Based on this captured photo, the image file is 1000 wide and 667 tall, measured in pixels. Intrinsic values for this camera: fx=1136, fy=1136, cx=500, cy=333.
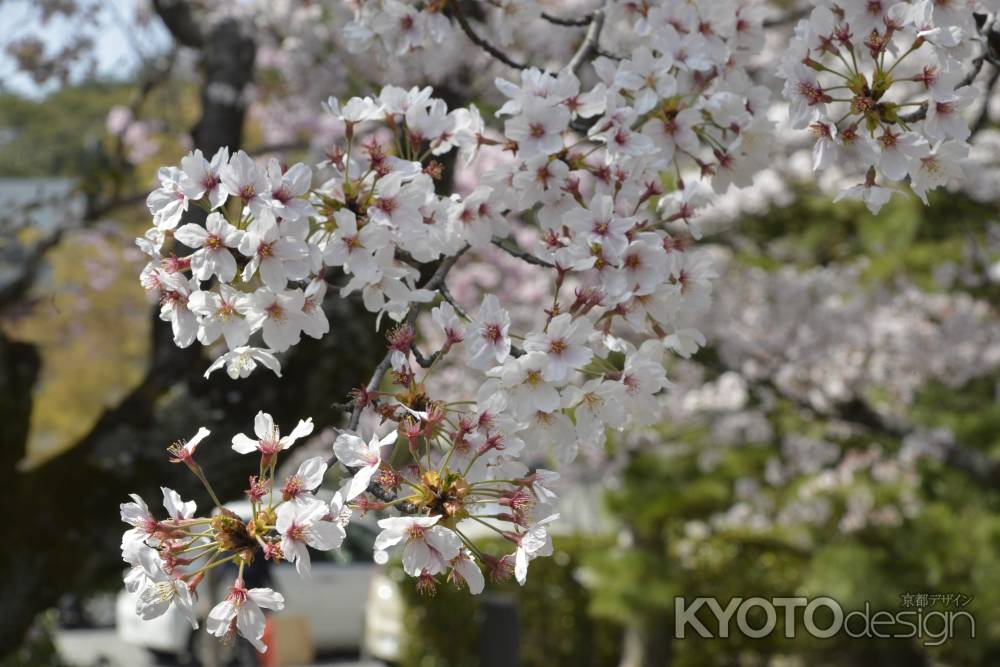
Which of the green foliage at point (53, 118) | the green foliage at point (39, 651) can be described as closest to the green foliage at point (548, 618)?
the green foliage at point (39, 651)

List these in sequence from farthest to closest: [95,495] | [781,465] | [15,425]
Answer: [781,465], [15,425], [95,495]

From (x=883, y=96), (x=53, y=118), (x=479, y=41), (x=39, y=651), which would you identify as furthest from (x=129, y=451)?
(x=53, y=118)

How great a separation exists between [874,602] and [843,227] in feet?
8.00

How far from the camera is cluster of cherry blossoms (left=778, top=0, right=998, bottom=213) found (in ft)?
6.01

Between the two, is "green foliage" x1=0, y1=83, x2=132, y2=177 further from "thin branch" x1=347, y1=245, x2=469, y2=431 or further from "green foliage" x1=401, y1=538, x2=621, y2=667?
"thin branch" x1=347, y1=245, x2=469, y2=431

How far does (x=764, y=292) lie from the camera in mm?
7031

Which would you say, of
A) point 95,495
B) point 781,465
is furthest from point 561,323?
point 781,465

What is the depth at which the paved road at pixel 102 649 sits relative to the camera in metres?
10.1

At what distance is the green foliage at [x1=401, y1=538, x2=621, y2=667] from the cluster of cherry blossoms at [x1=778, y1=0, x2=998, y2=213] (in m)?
5.86

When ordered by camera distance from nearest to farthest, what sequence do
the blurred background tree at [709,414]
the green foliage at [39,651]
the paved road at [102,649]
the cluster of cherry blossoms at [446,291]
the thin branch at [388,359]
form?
the cluster of cherry blossoms at [446,291] < the thin branch at [388,359] < the blurred background tree at [709,414] < the green foliage at [39,651] < the paved road at [102,649]

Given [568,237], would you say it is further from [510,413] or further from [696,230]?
[510,413]

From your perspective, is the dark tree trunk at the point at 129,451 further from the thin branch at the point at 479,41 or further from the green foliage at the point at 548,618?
the green foliage at the point at 548,618

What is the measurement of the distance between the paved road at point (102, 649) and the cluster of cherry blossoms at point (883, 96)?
8.59 m

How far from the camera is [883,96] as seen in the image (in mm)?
1842
